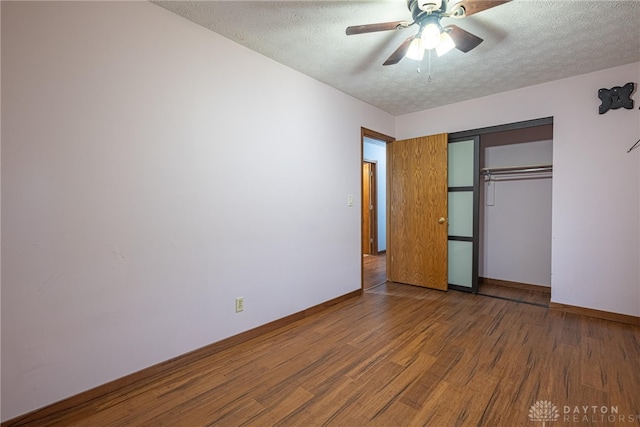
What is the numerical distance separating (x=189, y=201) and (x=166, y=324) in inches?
33.0

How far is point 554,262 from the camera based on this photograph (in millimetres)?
3057

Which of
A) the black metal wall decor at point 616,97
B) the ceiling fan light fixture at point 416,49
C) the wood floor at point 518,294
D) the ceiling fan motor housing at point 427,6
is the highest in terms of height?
→ the ceiling fan motor housing at point 427,6

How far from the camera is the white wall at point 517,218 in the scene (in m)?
3.62

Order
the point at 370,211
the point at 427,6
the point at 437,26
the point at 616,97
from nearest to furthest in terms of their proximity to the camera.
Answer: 1. the point at 427,6
2. the point at 437,26
3. the point at 616,97
4. the point at 370,211

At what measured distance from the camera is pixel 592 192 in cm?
282

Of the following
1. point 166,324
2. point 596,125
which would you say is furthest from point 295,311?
point 596,125

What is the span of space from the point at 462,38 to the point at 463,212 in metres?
2.37

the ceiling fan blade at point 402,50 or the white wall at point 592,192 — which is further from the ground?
the ceiling fan blade at point 402,50

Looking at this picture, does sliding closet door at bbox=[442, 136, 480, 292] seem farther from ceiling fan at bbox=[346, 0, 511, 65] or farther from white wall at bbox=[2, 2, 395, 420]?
white wall at bbox=[2, 2, 395, 420]

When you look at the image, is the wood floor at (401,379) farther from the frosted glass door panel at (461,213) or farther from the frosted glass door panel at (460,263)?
the frosted glass door panel at (461,213)

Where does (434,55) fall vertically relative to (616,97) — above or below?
above

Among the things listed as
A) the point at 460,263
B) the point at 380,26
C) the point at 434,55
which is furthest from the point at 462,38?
the point at 460,263

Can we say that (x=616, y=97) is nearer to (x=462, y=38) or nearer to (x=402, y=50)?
(x=462, y=38)

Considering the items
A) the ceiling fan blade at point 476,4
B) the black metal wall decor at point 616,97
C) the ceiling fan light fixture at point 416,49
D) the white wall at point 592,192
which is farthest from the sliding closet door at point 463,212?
the ceiling fan blade at point 476,4
